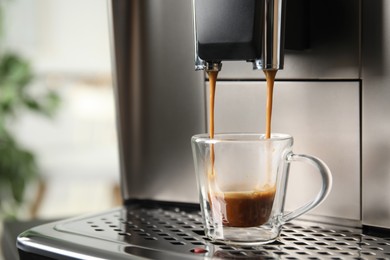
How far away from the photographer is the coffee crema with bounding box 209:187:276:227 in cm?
58

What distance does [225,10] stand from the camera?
58 centimetres

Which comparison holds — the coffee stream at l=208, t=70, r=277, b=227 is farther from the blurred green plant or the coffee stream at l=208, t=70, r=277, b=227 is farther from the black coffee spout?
the blurred green plant

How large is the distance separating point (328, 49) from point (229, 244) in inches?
8.1

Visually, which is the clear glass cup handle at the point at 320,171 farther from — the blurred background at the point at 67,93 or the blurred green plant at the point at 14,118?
the blurred background at the point at 67,93

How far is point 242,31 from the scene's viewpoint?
0.57m

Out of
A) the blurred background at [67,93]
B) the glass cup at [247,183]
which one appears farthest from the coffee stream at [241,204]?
the blurred background at [67,93]

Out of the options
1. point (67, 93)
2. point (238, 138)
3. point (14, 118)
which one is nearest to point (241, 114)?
point (238, 138)

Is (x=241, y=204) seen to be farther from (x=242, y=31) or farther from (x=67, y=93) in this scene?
(x=67, y=93)

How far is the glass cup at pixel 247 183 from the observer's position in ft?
1.92

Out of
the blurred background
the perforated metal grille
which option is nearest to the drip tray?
the perforated metal grille

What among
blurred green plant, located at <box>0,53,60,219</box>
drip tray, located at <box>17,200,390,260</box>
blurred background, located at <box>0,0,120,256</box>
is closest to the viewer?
drip tray, located at <box>17,200,390,260</box>

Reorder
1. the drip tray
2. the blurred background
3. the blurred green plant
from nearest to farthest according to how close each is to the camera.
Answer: the drip tray → the blurred green plant → the blurred background

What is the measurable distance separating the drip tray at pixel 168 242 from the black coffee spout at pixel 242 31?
0.51 feet

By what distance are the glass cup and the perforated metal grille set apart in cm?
2
